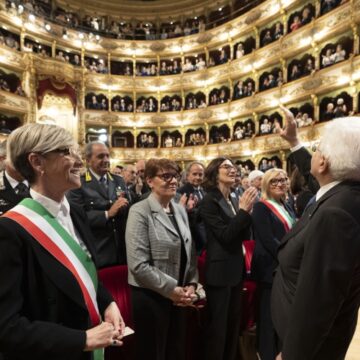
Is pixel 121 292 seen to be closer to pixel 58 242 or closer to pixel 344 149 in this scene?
pixel 58 242

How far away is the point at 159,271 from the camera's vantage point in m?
1.86

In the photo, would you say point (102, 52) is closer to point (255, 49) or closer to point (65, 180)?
point (255, 49)

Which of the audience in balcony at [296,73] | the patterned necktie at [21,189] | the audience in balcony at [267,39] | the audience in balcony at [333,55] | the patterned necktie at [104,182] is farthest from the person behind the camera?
the audience in balcony at [267,39]

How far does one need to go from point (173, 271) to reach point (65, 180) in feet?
3.30

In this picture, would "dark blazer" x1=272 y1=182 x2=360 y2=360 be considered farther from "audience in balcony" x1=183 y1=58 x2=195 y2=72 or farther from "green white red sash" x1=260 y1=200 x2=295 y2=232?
"audience in balcony" x1=183 y1=58 x2=195 y2=72

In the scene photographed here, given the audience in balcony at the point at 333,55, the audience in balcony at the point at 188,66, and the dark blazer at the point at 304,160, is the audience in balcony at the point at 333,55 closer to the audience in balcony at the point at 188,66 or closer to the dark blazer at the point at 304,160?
the audience in balcony at the point at 188,66

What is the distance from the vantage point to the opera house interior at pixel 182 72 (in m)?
12.3

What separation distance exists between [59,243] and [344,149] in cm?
117

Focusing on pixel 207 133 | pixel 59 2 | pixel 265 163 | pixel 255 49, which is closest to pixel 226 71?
pixel 255 49

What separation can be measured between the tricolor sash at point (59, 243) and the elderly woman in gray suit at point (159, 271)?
2.05 ft

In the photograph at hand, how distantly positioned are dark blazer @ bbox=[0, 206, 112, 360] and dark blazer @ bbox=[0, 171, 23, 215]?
160cm

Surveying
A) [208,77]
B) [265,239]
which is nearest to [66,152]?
[265,239]

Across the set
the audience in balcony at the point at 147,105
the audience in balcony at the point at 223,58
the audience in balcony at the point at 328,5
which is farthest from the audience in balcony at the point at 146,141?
the audience in balcony at the point at 328,5

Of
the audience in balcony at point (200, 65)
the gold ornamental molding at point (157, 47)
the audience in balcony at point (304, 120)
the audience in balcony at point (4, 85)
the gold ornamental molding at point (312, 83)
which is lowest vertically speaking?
the audience in balcony at point (304, 120)
